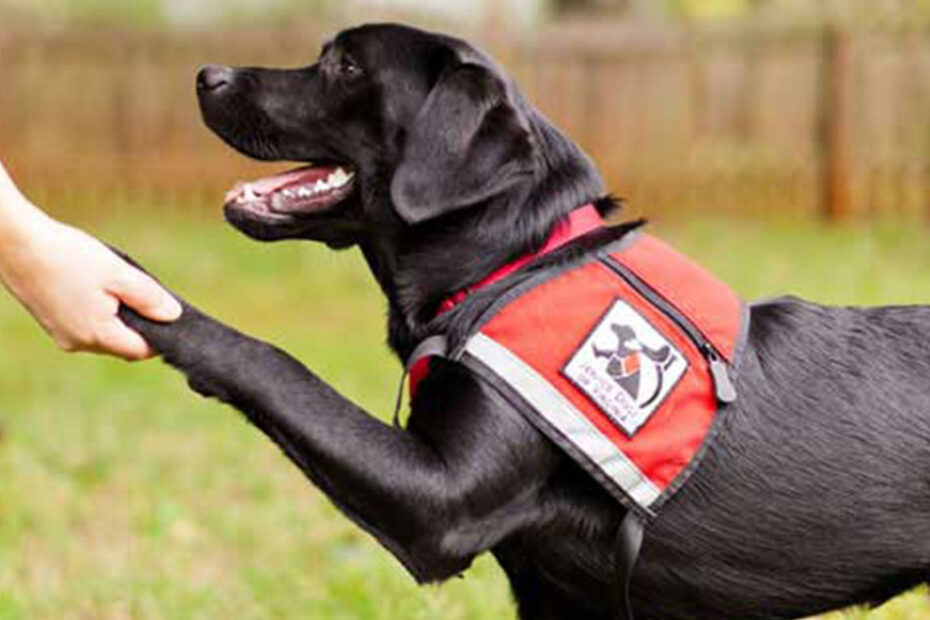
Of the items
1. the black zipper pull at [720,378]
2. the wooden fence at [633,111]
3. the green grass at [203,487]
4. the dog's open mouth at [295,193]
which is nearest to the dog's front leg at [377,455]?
the black zipper pull at [720,378]

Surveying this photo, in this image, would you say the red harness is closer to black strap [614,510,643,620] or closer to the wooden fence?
black strap [614,510,643,620]

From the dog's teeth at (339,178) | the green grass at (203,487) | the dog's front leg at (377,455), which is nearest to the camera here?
the dog's front leg at (377,455)

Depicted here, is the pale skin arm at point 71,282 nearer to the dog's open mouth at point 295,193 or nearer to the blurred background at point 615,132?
the dog's open mouth at point 295,193

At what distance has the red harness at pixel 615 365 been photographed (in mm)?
3572

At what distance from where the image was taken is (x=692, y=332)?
145 inches

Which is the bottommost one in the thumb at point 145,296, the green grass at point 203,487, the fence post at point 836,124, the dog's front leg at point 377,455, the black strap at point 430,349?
the fence post at point 836,124

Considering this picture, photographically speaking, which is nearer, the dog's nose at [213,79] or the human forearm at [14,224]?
the human forearm at [14,224]

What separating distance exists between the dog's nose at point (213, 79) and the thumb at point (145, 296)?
2.66 feet

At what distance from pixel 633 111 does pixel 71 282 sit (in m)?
13.5

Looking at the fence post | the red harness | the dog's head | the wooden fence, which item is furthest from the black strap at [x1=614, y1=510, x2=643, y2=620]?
the fence post

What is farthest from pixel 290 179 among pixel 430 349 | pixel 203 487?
pixel 203 487

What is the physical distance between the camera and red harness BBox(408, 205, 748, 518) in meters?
3.57

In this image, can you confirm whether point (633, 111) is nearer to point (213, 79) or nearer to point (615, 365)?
point (213, 79)

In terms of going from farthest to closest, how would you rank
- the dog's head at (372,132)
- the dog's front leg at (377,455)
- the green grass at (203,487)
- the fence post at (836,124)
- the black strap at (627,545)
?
the fence post at (836,124) < the green grass at (203,487) < the dog's head at (372,132) < the black strap at (627,545) < the dog's front leg at (377,455)
